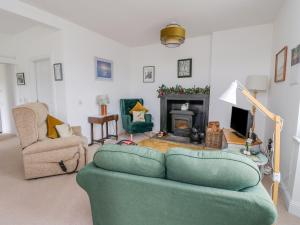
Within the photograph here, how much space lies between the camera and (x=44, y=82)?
12.6 feet

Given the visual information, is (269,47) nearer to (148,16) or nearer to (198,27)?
(198,27)

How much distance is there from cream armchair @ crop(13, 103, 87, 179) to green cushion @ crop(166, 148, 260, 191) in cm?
197

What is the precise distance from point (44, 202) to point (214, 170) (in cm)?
194

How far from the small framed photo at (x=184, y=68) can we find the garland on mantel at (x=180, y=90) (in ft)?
1.09

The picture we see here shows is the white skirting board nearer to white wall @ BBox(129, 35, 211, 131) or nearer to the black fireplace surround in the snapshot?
the black fireplace surround

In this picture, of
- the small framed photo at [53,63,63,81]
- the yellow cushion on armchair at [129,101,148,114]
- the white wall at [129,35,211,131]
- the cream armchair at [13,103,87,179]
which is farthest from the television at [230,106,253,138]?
the small framed photo at [53,63,63,81]

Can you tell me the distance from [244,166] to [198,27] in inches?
135

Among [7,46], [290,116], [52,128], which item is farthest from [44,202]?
[7,46]

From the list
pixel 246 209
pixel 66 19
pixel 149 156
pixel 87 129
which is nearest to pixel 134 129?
pixel 87 129

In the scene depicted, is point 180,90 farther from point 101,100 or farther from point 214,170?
point 214,170

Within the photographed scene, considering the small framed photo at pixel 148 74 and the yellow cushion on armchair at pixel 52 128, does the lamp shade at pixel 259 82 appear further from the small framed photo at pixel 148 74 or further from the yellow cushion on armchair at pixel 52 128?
the yellow cushion on armchair at pixel 52 128

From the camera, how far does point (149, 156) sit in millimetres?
1050

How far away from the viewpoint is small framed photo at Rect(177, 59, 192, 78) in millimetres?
4316

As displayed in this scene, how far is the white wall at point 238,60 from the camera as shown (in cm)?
340
